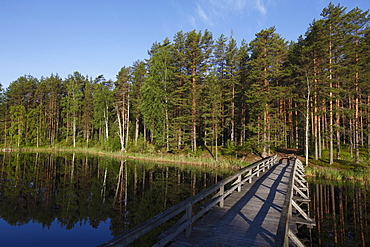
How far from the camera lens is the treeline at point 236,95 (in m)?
25.9

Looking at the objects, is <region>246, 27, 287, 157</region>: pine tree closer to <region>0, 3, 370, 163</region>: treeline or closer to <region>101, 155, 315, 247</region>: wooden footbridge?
<region>0, 3, 370, 163</region>: treeline

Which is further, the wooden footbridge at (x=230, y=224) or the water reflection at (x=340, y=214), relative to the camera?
the water reflection at (x=340, y=214)

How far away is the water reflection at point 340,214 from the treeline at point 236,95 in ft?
29.3

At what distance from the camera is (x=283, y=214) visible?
5.02m

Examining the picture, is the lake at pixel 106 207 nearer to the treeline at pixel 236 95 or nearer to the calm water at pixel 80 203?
the calm water at pixel 80 203

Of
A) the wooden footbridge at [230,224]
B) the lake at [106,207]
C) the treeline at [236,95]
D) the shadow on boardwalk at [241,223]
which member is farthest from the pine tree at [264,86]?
the wooden footbridge at [230,224]

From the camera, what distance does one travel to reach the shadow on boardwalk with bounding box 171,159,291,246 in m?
5.66

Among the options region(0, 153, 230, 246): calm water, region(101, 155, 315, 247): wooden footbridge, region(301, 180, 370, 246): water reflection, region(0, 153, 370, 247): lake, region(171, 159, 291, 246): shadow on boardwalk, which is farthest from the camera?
region(0, 153, 230, 246): calm water

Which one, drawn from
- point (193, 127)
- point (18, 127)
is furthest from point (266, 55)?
point (18, 127)

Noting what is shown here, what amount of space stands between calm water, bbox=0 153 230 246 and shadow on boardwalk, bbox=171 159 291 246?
181 inches

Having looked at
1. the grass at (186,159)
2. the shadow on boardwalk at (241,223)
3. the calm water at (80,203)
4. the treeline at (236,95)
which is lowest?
the calm water at (80,203)

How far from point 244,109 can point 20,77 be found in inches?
2671

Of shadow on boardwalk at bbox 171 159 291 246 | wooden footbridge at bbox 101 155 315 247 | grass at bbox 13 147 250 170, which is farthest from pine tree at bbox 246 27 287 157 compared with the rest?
wooden footbridge at bbox 101 155 315 247

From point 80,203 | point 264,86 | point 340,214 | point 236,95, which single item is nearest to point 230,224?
point 340,214
